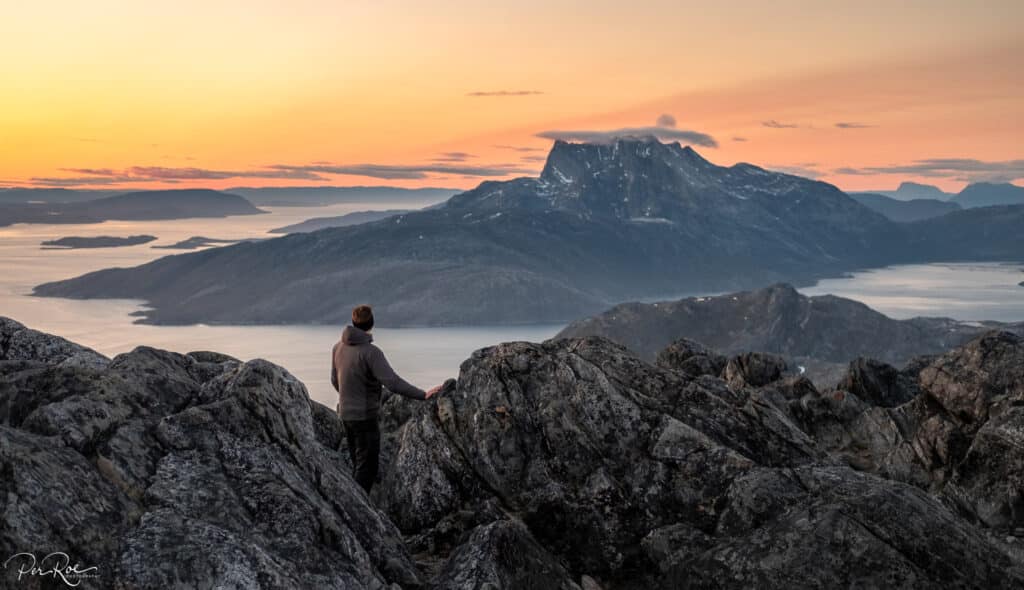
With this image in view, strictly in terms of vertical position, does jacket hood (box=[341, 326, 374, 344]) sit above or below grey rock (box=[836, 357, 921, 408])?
above

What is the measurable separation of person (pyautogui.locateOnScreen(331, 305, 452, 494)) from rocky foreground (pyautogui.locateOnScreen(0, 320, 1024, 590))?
1.12m

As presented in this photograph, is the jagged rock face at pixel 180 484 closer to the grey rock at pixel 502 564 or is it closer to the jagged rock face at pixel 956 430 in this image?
the grey rock at pixel 502 564

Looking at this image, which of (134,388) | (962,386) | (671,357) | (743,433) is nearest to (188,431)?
(134,388)

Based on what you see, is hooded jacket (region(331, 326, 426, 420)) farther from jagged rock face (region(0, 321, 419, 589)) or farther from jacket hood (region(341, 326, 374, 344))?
jagged rock face (region(0, 321, 419, 589))

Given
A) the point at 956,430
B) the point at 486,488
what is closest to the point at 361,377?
the point at 486,488

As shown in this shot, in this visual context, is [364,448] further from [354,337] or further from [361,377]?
[354,337]

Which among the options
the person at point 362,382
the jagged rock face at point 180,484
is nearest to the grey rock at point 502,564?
the jagged rock face at point 180,484

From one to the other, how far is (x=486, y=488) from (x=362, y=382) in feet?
14.4

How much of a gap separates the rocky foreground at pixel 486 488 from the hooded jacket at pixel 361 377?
1.12 meters

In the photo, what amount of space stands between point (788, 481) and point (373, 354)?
34.5ft

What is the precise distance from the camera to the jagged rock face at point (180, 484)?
14.0m
